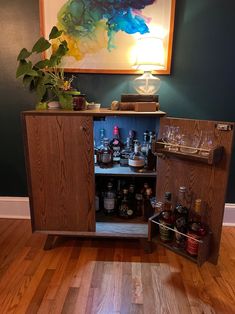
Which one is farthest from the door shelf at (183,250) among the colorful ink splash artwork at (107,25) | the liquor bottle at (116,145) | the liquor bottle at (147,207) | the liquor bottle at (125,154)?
the colorful ink splash artwork at (107,25)

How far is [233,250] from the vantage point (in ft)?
6.30

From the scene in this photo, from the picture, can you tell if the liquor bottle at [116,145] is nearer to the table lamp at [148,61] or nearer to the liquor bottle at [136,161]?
the liquor bottle at [136,161]

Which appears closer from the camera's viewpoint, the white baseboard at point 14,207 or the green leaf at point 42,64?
the green leaf at point 42,64

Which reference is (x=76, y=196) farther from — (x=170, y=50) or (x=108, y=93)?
(x=170, y=50)

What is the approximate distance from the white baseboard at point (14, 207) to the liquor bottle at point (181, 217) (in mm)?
1447

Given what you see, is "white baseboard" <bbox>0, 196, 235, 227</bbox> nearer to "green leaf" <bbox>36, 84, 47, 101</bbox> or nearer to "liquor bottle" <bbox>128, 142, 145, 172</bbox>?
"green leaf" <bbox>36, 84, 47, 101</bbox>

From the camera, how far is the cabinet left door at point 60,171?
163 centimetres

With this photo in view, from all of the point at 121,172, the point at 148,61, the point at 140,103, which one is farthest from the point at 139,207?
the point at 148,61

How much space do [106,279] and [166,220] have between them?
0.55 metres

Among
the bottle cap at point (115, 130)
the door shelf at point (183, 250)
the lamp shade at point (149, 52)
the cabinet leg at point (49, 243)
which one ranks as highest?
the lamp shade at point (149, 52)

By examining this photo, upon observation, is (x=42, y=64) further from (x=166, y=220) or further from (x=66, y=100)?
(x=166, y=220)

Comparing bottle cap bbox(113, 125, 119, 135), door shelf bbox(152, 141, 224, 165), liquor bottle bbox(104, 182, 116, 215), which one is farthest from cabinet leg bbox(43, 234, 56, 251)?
door shelf bbox(152, 141, 224, 165)

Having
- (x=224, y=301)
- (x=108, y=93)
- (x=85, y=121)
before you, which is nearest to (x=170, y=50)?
(x=108, y=93)

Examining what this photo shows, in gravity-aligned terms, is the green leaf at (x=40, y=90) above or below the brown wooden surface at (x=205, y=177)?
above
